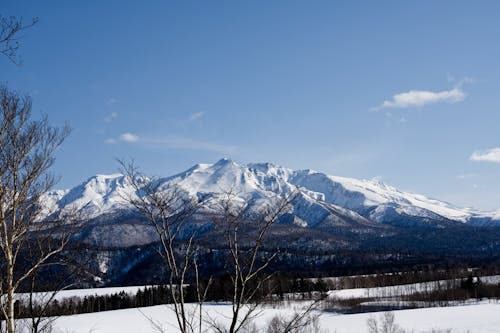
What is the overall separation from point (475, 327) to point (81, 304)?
93684mm

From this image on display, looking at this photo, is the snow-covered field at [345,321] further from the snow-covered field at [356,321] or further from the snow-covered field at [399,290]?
the snow-covered field at [399,290]

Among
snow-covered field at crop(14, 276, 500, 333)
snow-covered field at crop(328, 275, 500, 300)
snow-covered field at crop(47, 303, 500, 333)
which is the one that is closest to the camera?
snow-covered field at crop(14, 276, 500, 333)

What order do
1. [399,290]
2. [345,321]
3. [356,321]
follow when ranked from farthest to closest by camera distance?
[399,290] < [345,321] < [356,321]

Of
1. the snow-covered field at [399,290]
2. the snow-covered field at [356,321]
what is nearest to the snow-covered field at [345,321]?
the snow-covered field at [356,321]

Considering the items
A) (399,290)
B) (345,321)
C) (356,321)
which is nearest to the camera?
(356,321)

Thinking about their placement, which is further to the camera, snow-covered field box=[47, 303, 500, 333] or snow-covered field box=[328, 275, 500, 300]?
snow-covered field box=[328, 275, 500, 300]

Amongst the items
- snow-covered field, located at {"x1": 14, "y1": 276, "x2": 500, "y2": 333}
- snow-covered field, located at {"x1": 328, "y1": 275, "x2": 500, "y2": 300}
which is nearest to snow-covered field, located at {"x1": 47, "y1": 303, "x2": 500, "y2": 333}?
snow-covered field, located at {"x1": 14, "y1": 276, "x2": 500, "y2": 333}

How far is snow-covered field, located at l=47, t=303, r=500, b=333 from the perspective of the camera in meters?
80.9

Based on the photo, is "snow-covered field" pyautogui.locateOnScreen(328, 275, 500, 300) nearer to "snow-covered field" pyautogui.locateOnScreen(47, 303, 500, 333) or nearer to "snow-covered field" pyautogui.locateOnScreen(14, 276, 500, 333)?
"snow-covered field" pyautogui.locateOnScreen(14, 276, 500, 333)

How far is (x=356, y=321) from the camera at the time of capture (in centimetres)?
9175

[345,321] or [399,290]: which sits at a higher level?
[345,321]

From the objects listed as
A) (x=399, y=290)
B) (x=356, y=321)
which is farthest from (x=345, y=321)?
(x=399, y=290)

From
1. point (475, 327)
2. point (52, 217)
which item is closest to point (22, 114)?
point (52, 217)

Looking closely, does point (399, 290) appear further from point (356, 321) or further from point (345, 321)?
point (345, 321)
